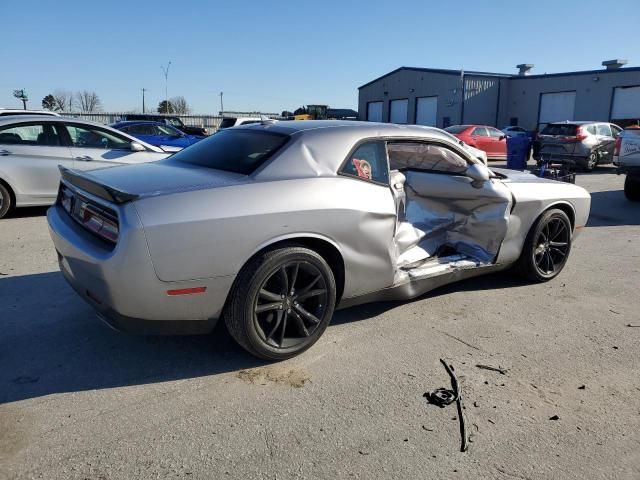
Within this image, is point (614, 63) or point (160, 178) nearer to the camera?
point (160, 178)

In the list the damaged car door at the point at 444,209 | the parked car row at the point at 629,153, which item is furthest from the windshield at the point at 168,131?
the damaged car door at the point at 444,209

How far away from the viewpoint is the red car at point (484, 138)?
20062 mm

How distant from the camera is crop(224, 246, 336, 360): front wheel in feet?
10.0

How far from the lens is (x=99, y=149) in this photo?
7941 millimetres

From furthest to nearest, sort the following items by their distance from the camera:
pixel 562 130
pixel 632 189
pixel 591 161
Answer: pixel 562 130, pixel 591 161, pixel 632 189

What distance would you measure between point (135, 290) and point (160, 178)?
0.81 metres

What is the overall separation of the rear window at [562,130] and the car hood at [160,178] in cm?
1657

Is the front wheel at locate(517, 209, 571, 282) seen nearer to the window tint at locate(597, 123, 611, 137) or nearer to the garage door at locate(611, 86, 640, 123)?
the window tint at locate(597, 123, 611, 137)

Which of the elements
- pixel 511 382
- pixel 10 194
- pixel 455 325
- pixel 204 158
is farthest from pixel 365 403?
pixel 10 194

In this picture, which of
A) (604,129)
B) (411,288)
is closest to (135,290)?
(411,288)

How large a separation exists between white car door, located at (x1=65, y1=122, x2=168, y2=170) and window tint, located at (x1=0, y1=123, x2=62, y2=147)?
0.23m

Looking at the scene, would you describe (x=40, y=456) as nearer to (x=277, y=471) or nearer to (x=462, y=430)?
(x=277, y=471)

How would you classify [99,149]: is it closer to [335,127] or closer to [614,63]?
[335,127]

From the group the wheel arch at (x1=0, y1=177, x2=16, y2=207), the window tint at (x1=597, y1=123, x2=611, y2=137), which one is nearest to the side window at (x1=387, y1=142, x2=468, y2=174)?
the wheel arch at (x1=0, y1=177, x2=16, y2=207)
